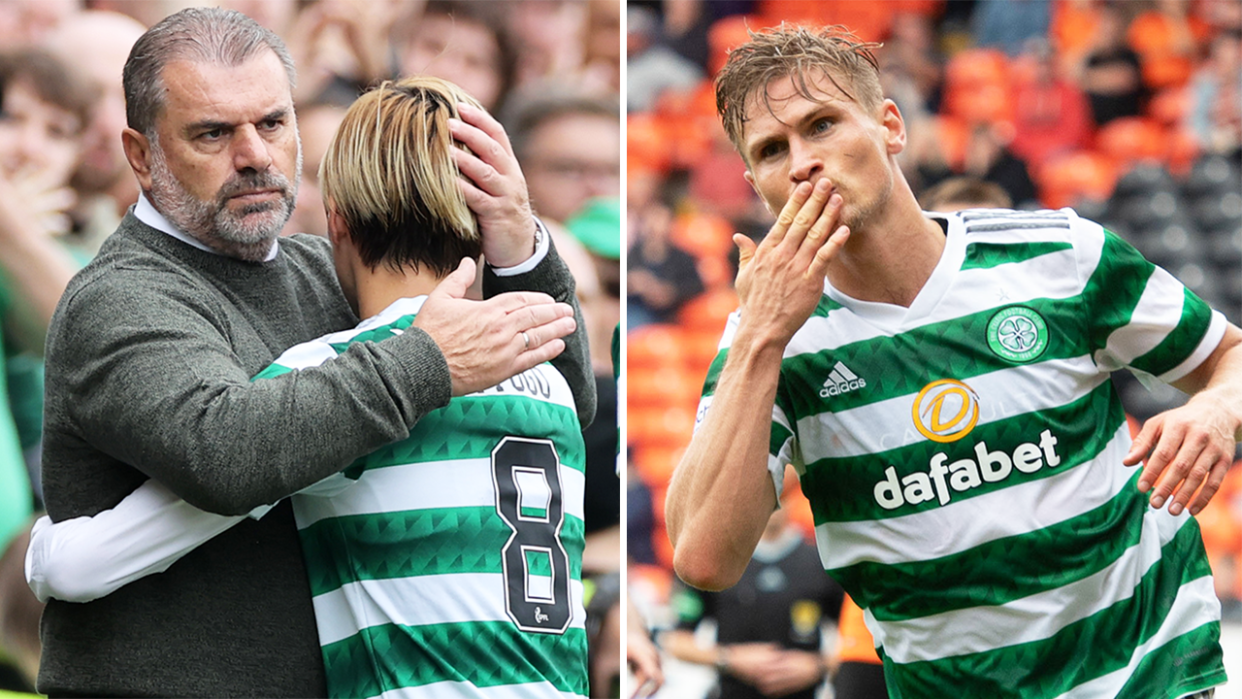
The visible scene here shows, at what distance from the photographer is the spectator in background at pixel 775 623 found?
3535 mm

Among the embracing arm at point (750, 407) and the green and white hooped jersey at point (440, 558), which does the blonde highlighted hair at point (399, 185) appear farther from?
the embracing arm at point (750, 407)

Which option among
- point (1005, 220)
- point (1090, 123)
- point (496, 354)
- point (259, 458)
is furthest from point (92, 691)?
point (1090, 123)

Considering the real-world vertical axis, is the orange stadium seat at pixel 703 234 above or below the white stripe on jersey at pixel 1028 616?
above

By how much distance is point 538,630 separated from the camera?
1.78 meters

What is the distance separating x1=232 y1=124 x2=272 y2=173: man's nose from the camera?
6.02ft

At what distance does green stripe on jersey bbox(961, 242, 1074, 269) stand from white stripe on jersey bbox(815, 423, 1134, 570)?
34cm

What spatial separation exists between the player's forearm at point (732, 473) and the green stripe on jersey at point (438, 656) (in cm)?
28

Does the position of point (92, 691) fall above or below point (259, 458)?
below

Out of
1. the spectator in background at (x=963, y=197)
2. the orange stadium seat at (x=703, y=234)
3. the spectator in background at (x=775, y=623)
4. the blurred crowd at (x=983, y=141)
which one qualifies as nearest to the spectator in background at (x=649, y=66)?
the blurred crowd at (x=983, y=141)

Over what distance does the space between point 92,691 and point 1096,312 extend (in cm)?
167

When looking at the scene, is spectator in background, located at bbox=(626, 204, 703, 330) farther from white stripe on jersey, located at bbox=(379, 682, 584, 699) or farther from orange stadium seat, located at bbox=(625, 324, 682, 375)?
white stripe on jersey, located at bbox=(379, 682, 584, 699)

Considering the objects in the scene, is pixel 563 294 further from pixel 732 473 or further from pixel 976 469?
pixel 976 469

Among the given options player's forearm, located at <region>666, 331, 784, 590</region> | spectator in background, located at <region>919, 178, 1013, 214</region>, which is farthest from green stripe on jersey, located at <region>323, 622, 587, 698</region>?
spectator in background, located at <region>919, 178, 1013, 214</region>

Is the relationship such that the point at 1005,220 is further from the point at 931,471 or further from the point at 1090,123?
the point at 1090,123
